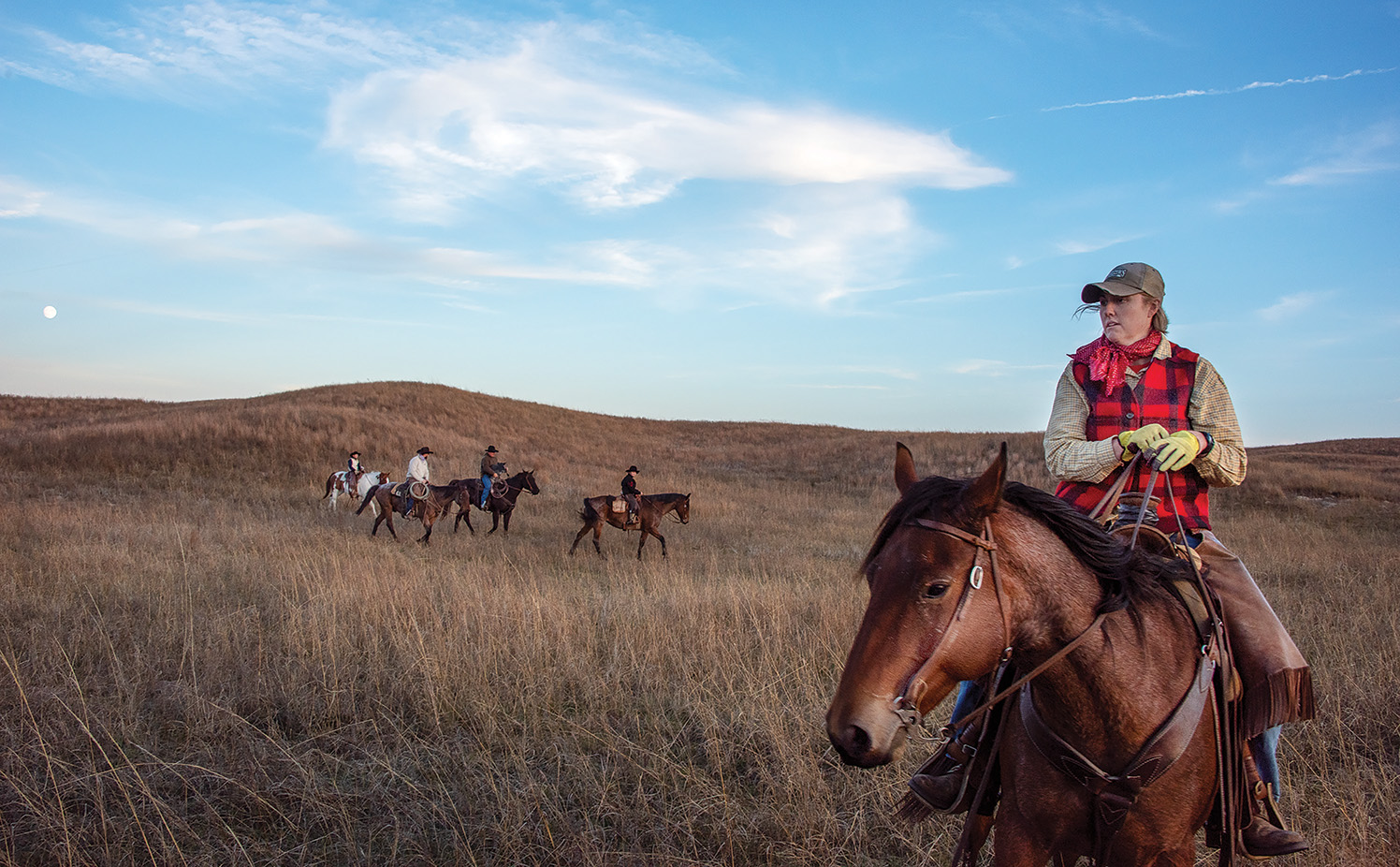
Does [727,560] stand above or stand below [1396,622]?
below

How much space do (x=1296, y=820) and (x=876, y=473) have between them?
30.0m

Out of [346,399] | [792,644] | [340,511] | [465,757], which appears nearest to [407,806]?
[465,757]

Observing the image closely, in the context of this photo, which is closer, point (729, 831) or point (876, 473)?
point (729, 831)

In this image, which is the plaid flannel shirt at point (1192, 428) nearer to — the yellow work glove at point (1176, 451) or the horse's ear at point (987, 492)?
the yellow work glove at point (1176, 451)

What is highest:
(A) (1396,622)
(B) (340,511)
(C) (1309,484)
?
(C) (1309,484)

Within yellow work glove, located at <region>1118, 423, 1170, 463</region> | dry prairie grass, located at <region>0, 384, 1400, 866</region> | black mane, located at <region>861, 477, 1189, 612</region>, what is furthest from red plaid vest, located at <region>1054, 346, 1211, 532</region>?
dry prairie grass, located at <region>0, 384, 1400, 866</region>

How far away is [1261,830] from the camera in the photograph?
228 centimetres

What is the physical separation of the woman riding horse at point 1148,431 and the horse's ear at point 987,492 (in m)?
0.96

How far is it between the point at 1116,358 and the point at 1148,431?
0.44 metres

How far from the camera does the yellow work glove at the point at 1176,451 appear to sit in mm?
2338

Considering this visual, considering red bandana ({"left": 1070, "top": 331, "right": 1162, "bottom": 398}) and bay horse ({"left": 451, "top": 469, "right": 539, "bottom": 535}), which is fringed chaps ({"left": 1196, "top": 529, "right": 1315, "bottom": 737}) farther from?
bay horse ({"left": 451, "top": 469, "right": 539, "bottom": 535})

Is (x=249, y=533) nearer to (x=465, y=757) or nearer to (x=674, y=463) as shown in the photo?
(x=465, y=757)

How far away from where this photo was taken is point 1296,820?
3322 mm

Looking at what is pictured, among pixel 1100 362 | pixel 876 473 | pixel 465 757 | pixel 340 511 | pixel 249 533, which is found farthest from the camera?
pixel 876 473
